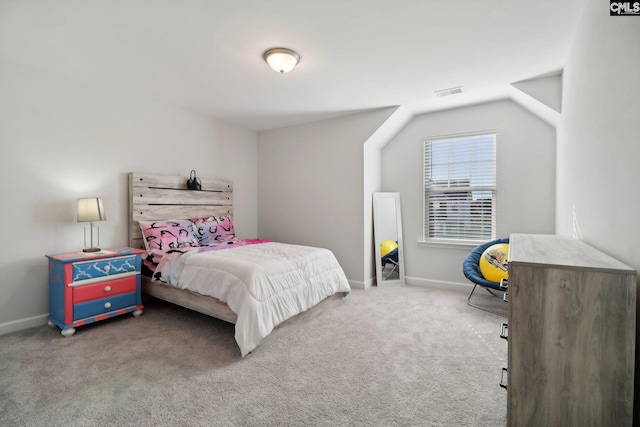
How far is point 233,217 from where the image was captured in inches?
192

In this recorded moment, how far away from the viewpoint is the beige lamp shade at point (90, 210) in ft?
9.70

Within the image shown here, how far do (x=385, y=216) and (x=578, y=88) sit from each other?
2.70 metres

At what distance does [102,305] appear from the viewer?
2.88m

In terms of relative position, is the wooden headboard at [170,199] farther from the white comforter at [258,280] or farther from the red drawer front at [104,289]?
the white comforter at [258,280]

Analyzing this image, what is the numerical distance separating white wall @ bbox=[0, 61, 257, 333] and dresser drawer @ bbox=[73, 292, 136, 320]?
62cm

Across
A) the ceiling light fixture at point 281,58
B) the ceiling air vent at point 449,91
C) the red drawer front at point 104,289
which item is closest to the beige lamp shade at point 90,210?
the red drawer front at point 104,289

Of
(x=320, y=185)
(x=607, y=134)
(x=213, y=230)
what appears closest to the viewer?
(x=607, y=134)

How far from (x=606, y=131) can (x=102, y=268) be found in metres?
4.04

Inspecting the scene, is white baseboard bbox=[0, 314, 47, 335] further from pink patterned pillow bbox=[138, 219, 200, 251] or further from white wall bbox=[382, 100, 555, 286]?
white wall bbox=[382, 100, 555, 286]

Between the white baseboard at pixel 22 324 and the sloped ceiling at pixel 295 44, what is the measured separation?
8.14 feet

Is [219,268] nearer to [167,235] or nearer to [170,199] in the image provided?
[167,235]

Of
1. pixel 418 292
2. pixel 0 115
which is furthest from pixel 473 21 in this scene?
pixel 0 115

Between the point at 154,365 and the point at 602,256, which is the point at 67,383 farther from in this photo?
the point at 602,256

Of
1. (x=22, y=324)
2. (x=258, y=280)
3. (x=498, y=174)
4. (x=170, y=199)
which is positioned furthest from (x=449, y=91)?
(x=22, y=324)
